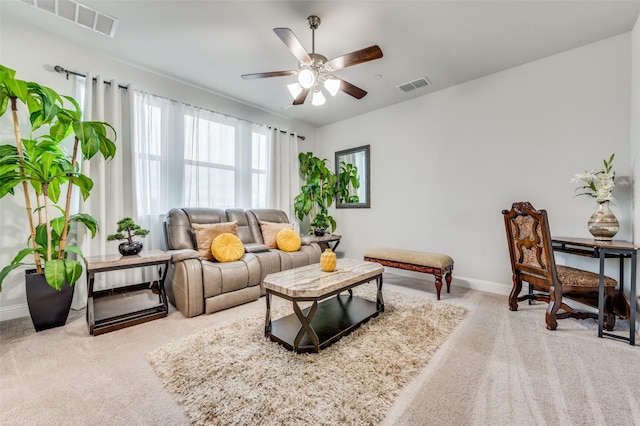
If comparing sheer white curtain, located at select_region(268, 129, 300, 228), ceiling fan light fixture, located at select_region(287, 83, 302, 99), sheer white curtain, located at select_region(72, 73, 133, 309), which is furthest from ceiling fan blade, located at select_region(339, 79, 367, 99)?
sheer white curtain, located at select_region(72, 73, 133, 309)

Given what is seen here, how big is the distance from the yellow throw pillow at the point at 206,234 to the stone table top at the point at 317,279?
1.22 m

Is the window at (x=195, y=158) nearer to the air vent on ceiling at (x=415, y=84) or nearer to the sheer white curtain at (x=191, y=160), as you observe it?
the sheer white curtain at (x=191, y=160)

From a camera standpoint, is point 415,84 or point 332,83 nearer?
point 332,83

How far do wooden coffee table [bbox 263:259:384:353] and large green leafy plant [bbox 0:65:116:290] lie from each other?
5.92 feet

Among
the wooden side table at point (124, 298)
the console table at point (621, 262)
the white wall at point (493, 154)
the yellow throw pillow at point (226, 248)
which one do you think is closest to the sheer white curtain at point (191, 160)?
the wooden side table at point (124, 298)

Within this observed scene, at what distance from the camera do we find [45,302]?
228 cm

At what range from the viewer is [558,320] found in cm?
247

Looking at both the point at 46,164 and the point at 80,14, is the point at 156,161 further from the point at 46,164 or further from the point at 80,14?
the point at 80,14

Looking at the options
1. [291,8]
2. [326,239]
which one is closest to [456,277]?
[326,239]

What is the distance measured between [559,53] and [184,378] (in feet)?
15.4

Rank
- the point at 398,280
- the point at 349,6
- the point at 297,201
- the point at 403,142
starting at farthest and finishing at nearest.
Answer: the point at 297,201 → the point at 403,142 → the point at 398,280 → the point at 349,6

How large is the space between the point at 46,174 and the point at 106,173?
78 cm

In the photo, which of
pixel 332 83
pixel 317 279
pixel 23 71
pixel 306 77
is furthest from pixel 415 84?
pixel 23 71

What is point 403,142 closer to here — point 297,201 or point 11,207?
point 297,201
